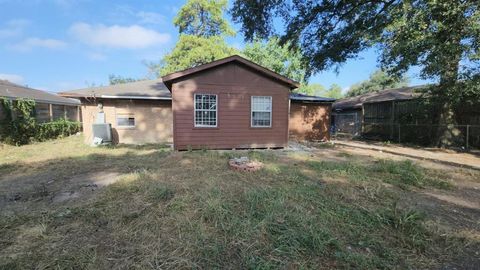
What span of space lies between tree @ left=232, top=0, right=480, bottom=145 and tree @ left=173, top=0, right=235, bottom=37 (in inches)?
684

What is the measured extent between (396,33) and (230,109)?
7634 mm

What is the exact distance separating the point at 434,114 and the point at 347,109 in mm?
8455

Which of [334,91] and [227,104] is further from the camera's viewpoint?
[334,91]

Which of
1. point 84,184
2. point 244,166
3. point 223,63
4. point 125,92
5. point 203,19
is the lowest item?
point 84,184

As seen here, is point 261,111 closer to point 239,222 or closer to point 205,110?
point 205,110

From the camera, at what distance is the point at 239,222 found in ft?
11.2

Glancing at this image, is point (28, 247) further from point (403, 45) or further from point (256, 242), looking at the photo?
point (403, 45)

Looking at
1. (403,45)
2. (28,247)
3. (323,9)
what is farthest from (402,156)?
(28,247)

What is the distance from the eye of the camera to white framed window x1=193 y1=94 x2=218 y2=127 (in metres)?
10.2

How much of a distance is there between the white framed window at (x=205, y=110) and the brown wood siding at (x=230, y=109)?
0.16 meters

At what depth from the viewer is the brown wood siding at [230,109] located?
9992mm

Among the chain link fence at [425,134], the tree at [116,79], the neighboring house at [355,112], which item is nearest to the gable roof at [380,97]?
the neighboring house at [355,112]

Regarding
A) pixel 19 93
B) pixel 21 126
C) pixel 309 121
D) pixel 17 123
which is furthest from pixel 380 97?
pixel 19 93

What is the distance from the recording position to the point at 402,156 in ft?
33.0
